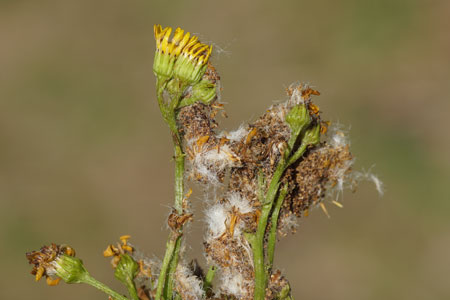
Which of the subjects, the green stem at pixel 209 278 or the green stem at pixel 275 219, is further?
the green stem at pixel 209 278

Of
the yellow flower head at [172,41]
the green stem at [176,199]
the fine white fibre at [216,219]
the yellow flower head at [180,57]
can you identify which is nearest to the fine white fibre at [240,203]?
the fine white fibre at [216,219]

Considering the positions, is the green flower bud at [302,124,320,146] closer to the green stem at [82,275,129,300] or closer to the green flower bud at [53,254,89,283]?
the green stem at [82,275,129,300]

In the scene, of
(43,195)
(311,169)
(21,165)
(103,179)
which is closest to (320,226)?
(103,179)

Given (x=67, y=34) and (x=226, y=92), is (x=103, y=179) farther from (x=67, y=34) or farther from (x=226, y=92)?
(x=67, y=34)

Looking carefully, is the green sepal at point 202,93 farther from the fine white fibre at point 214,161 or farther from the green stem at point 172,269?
the green stem at point 172,269

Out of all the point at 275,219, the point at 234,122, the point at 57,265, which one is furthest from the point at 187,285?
the point at 234,122

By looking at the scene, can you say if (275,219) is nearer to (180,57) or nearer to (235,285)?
(235,285)

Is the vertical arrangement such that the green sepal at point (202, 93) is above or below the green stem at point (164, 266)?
above
